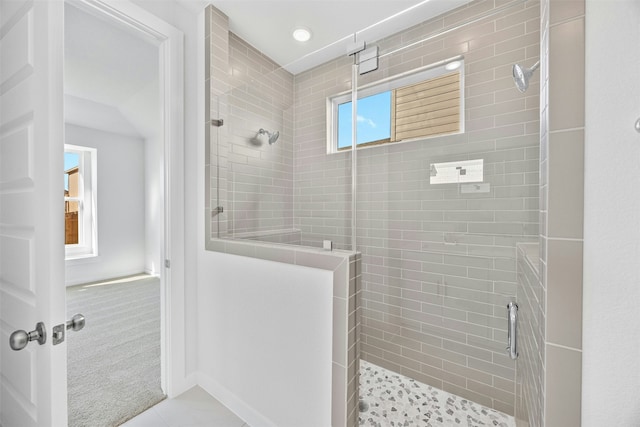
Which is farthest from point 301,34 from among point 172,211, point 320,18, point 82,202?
point 82,202

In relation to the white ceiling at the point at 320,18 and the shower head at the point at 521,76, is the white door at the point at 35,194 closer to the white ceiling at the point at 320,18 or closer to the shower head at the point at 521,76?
the white ceiling at the point at 320,18

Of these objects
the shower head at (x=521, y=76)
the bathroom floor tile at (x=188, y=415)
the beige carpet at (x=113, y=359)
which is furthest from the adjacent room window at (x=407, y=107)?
the beige carpet at (x=113, y=359)

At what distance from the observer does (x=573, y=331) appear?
0.63 m

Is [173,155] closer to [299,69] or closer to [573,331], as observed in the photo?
[299,69]

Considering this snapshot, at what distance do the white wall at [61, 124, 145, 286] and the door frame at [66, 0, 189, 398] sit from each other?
3.24 m

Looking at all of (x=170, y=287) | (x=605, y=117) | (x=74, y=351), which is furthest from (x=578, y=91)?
(x=74, y=351)

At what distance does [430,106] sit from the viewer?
1.70 meters

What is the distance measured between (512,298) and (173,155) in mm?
2264

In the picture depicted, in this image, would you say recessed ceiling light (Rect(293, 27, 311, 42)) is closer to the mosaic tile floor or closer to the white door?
the white door

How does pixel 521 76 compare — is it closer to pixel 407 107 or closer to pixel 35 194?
pixel 407 107

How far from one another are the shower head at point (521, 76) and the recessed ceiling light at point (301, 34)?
1441mm

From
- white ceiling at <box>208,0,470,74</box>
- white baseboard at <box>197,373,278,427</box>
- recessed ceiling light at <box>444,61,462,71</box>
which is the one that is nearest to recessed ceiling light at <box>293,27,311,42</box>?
white ceiling at <box>208,0,470,74</box>

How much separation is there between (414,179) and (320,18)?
1.35m

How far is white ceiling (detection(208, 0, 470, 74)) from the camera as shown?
1.64 m
